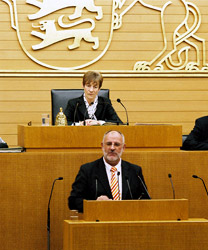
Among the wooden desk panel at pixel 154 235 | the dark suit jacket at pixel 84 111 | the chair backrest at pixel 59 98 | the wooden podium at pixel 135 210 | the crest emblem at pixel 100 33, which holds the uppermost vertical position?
the crest emblem at pixel 100 33

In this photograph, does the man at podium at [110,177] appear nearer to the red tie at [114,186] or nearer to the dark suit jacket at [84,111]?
the red tie at [114,186]

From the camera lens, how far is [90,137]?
17.0 feet

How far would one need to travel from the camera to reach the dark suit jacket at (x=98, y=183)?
15.6 feet

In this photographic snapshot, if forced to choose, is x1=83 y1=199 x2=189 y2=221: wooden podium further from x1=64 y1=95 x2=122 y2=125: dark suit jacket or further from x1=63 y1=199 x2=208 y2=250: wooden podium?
x1=64 y1=95 x2=122 y2=125: dark suit jacket

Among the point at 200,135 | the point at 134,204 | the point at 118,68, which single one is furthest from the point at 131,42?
the point at 134,204

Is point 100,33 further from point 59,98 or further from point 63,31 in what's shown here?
point 59,98

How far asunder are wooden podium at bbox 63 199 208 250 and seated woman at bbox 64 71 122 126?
2.00 meters

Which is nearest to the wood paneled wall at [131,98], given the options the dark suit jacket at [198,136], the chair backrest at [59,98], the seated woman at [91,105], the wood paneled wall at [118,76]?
the wood paneled wall at [118,76]

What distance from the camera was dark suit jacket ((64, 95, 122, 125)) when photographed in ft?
20.0

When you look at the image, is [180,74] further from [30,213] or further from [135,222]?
[135,222]

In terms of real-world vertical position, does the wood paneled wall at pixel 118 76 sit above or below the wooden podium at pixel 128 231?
above

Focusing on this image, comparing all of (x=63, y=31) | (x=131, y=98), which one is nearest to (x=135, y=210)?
(x=131, y=98)

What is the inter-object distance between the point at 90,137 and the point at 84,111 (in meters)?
0.95

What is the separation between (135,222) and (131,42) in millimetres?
3831
